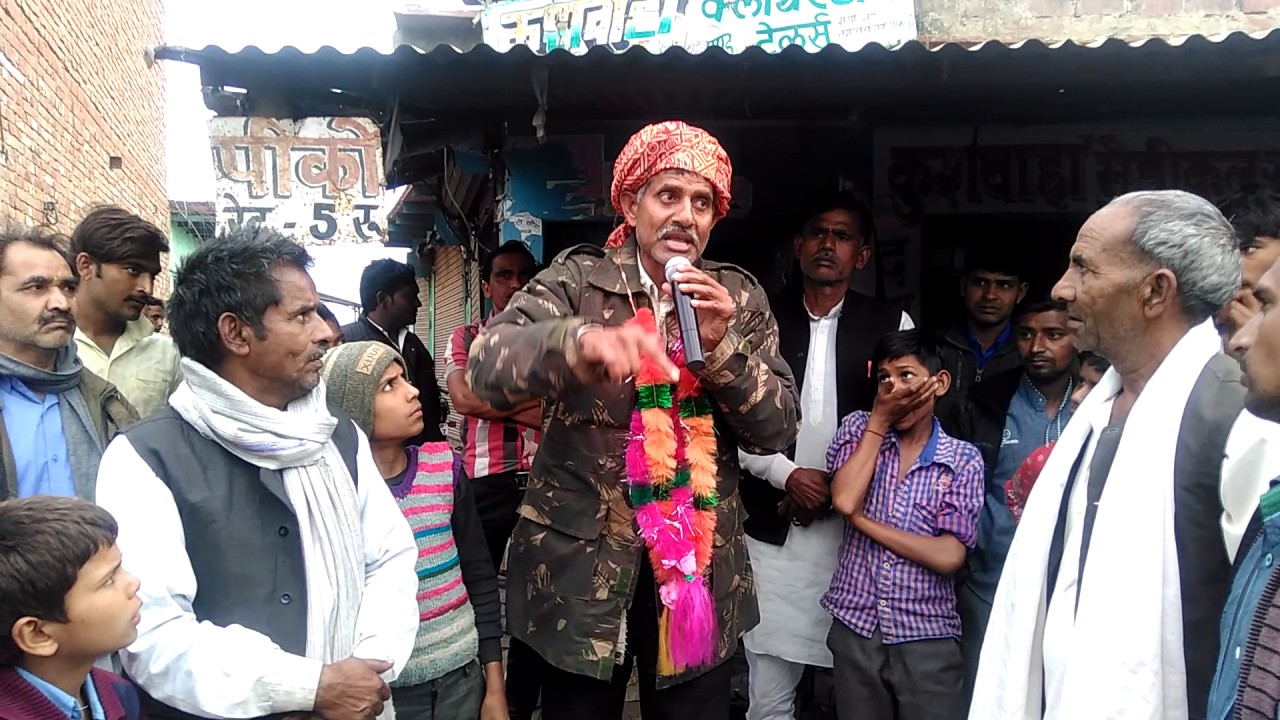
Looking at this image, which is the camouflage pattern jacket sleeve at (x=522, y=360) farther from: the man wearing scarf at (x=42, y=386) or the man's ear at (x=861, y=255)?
the man's ear at (x=861, y=255)

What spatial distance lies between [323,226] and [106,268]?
2.50 ft

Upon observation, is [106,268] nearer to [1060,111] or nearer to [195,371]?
[195,371]

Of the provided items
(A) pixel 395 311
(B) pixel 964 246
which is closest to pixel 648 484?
(A) pixel 395 311

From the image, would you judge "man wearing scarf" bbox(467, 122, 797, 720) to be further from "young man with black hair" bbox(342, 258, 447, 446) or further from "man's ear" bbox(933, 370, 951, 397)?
"young man with black hair" bbox(342, 258, 447, 446)

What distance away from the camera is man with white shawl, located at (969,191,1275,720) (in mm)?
1647

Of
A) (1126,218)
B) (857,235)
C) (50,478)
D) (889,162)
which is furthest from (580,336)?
(889,162)

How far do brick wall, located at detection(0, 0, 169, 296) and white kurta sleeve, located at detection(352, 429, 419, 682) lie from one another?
436 cm

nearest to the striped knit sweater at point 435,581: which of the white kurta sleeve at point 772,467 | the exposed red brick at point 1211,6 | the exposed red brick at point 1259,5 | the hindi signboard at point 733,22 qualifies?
the white kurta sleeve at point 772,467

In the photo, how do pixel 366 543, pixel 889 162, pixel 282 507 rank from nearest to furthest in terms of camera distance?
pixel 282 507 < pixel 366 543 < pixel 889 162

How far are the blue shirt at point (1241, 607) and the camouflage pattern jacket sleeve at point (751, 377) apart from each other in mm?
1013

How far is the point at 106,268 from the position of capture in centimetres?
296

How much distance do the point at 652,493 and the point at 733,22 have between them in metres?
5.32

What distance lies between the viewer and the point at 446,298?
40.1 feet

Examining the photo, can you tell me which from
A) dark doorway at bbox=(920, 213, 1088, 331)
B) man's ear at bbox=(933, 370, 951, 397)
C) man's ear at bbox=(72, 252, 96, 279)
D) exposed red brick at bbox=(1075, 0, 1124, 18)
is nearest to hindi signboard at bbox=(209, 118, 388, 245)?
man's ear at bbox=(72, 252, 96, 279)
